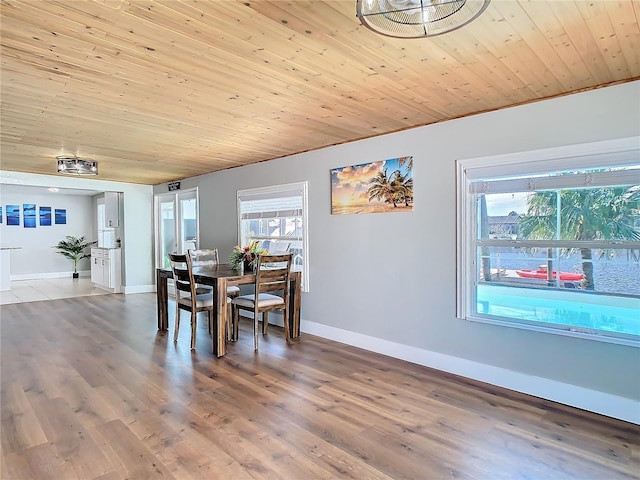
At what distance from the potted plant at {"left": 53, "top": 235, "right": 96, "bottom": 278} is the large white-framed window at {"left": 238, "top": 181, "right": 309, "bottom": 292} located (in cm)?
713

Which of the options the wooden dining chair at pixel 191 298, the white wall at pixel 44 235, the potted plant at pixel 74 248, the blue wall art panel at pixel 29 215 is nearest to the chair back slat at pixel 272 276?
the wooden dining chair at pixel 191 298

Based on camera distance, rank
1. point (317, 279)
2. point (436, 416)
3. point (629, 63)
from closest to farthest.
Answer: point (629, 63) → point (436, 416) → point (317, 279)

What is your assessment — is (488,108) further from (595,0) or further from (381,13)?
(381,13)

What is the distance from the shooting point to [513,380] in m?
3.08

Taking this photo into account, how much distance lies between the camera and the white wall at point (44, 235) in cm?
989

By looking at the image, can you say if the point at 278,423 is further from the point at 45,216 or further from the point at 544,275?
the point at 45,216

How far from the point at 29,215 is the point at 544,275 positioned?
11.7 m

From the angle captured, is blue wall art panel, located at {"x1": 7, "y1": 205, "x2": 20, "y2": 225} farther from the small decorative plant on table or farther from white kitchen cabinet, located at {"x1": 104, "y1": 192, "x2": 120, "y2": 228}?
the small decorative plant on table

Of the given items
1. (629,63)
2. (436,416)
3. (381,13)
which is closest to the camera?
(381,13)

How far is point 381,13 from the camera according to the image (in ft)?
4.99

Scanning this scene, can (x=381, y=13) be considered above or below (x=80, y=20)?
below

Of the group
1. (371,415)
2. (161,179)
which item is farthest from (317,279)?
(161,179)

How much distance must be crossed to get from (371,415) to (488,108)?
2.54 m

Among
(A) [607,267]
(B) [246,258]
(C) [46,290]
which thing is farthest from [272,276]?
(C) [46,290]
